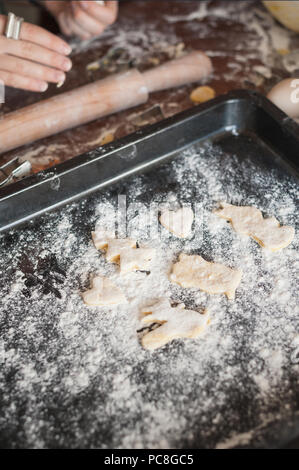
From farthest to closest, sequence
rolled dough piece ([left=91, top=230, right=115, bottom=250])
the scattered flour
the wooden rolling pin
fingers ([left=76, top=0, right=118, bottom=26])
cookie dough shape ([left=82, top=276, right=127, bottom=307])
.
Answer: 1. fingers ([left=76, top=0, right=118, bottom=26])
2. the wooden rolling pin
3. rolled dough piece ([left=91, top=230, right=115, bottom=250])
4. cookie dough shape ([left=82, top=276, right=127, bottom=307])
5. the scattered flour

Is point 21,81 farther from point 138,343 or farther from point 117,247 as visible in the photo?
point 138,343

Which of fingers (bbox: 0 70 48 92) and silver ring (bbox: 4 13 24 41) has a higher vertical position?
silver ring (bbox: 4 13 24 41)

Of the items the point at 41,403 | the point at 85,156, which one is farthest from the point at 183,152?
the point at 41,403

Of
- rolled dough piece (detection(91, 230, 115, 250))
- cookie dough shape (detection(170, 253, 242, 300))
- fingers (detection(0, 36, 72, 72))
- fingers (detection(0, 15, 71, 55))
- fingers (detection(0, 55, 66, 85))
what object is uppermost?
fingers (detection(0, 15, 71, 55))

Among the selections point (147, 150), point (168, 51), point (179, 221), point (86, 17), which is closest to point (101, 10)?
point (86, 17)

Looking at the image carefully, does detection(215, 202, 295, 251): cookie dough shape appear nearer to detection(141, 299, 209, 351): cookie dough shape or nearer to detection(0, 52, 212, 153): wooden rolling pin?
detection(141, 299, 209, 351): cookie dough shape

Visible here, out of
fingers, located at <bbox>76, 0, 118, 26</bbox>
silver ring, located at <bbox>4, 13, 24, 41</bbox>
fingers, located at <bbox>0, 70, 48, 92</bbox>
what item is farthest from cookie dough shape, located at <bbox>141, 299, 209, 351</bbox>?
fingers, located at <bbox>76, 0, 118, 26</bbox>

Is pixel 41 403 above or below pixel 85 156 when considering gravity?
below
